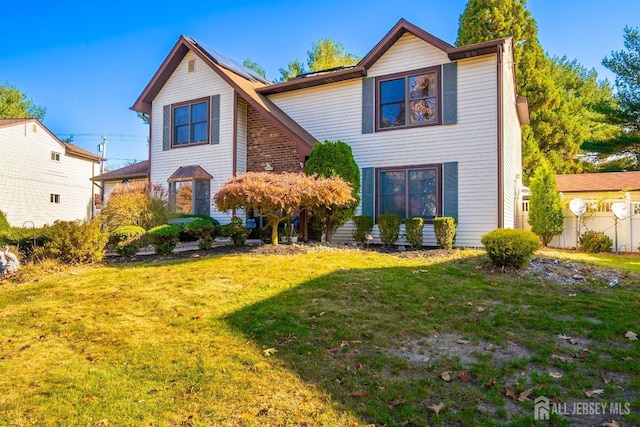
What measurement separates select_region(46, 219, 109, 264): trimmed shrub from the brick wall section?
19.7 ft

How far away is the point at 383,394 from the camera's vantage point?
298 centimetres

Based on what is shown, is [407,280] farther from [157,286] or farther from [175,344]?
[157,286]

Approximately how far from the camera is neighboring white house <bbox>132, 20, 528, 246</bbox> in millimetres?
10648

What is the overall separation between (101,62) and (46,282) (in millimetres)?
22631

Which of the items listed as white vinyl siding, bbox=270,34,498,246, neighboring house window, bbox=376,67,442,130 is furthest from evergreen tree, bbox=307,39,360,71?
neighboring house window, bbox=376,67,442,130

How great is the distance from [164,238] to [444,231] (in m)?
7.20

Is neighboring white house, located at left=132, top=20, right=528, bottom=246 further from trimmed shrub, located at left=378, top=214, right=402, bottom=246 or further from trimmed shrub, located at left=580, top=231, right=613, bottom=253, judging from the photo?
trimmed shrub, located at left=580, top=231, right=613, bottom=253

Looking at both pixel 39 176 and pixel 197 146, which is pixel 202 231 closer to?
pixel 197 146

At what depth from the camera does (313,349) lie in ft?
12.4

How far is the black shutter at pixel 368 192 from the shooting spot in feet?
39.2

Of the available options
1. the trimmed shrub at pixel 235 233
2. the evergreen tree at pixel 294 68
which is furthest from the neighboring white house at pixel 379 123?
the evergreen tree at pixel 294 68

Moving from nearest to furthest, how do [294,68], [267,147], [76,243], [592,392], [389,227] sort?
1. [592,392]
2. [76,243]
3. [389,227]
4. [267,147]
5. [294,68]

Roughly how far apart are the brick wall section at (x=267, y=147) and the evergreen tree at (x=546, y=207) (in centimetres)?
798

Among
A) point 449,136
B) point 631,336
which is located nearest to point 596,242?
point 449,136
